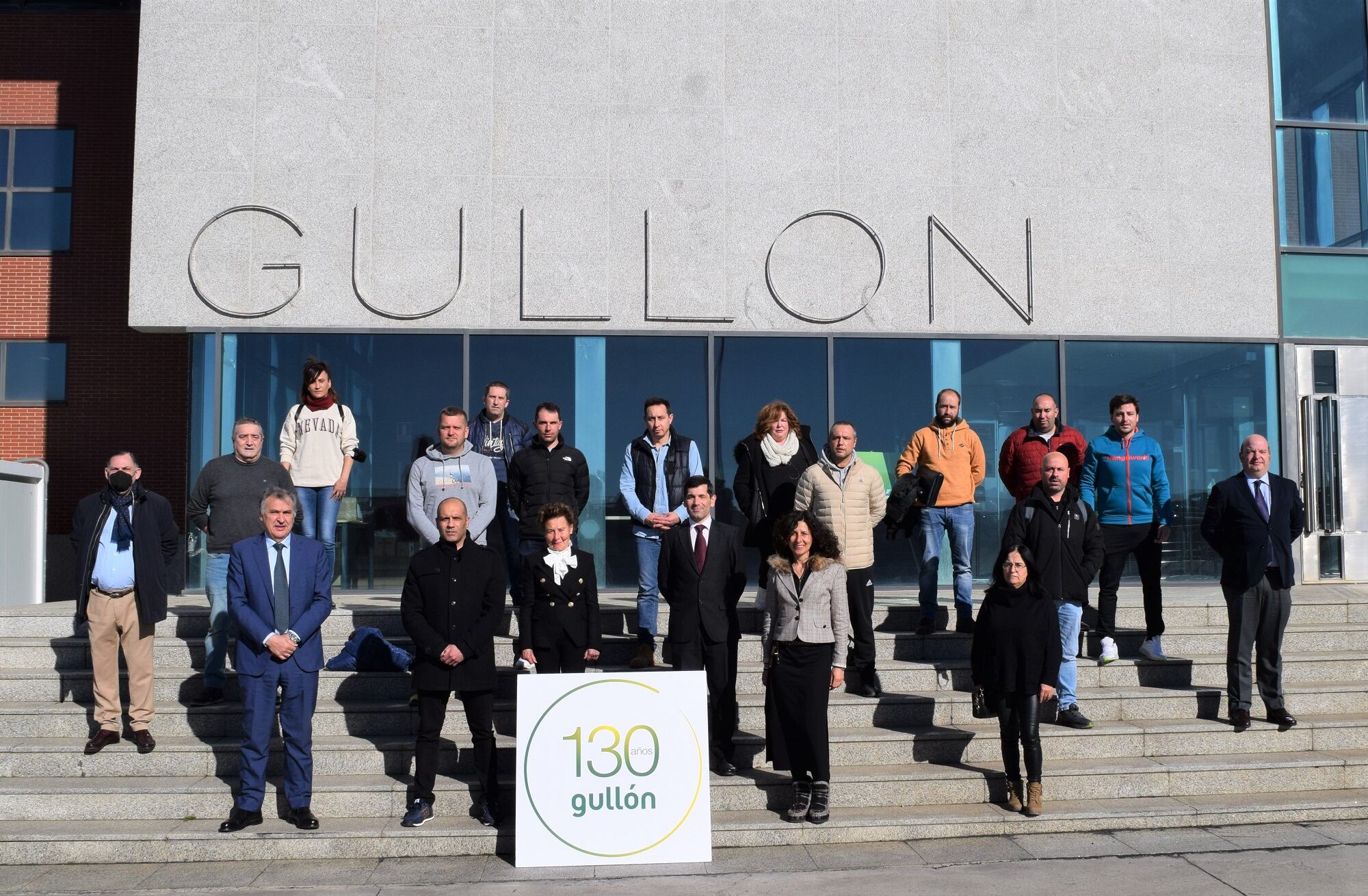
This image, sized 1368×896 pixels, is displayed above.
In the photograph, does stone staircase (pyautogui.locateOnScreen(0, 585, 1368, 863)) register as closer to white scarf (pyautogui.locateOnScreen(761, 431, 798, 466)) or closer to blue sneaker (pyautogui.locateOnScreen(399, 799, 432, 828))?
blue sneaker (pyautogui.locateOnScreen(399, 799, 432, 828))

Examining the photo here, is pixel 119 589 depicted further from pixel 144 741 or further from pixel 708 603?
pixel 708 603

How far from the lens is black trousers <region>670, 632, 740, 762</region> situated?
6.76 metres

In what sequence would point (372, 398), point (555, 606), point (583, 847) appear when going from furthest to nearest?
point (372, 398) → point (555, 606) → point (583, 847)

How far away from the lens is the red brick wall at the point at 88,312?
14.9 metres

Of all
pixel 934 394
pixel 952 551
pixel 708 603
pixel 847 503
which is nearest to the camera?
pixel 708 603

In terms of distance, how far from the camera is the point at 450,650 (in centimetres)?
623

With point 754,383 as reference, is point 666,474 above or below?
below

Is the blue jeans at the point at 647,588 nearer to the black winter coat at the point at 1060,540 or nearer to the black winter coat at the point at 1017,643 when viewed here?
the black winter coat at the point at 1017,643

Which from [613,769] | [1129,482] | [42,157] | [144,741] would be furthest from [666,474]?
[42,157]

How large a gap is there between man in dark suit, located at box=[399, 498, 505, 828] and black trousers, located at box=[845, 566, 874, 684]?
240 centimetres

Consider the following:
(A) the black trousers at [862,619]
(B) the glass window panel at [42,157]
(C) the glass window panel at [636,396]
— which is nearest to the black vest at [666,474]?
(A) the black trousers at [862,619]

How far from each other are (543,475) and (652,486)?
788mm

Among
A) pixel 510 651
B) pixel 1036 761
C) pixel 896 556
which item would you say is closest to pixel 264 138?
pixel 510 651

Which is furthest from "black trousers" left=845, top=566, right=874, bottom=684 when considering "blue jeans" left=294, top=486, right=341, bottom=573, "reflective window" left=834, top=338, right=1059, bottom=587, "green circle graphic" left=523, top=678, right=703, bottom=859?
"blue jeans" left=294, top=486, right=341, bottom=573
